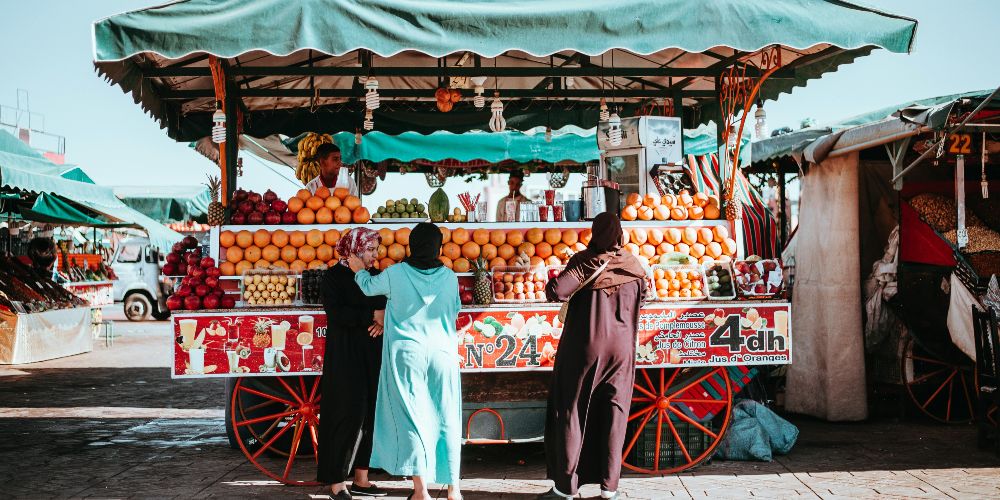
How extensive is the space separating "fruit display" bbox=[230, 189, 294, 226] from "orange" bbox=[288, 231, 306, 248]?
127 millimetres

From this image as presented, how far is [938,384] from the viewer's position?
25.9ft

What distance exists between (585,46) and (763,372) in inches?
172

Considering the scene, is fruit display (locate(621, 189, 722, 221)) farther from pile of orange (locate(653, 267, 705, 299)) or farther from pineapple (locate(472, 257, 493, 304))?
pineapple (locate(472, 257, 493, 304))

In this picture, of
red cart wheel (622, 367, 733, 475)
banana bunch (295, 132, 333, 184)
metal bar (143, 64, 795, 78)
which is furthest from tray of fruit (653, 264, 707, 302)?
banana bunch (295, 132, 333, 184)

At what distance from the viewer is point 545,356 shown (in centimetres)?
570

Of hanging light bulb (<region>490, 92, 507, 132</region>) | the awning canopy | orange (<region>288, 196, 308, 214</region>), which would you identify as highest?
the awning canopy

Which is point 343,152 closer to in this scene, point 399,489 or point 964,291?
point 399,489

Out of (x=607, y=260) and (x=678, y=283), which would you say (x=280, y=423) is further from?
(x=678, y=283)

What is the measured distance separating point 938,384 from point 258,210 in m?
6.52

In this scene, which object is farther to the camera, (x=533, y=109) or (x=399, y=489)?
(x=533, y=109)

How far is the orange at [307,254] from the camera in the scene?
617cm

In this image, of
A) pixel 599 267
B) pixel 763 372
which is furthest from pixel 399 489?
pixel 763 372

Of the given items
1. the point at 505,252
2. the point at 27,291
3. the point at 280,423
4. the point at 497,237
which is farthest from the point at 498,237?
the point at 27,291

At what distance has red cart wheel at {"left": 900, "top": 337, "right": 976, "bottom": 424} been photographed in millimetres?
7715
